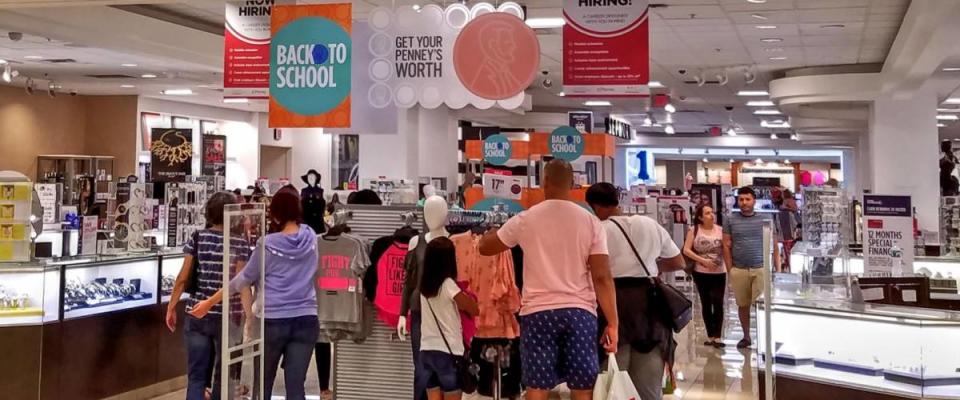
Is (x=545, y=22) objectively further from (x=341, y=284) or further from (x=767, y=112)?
(x=767, y=112)

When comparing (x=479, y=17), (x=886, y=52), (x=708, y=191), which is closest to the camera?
(x=479, y=17)

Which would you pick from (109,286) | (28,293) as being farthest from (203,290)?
(109,286)

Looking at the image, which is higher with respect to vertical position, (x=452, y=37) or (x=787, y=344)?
(x=452, y=37)

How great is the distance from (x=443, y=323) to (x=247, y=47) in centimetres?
368

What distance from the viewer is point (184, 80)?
48.0ft

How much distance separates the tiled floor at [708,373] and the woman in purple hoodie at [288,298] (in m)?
1.90

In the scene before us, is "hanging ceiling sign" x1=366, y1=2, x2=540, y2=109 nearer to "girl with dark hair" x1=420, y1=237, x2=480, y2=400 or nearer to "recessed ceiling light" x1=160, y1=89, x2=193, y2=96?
"girl with dark hair" x1=420, y1=237, x2=480, y2=400

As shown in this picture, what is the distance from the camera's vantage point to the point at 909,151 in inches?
535

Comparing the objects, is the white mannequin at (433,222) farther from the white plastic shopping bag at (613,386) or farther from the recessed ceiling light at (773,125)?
the recessed ceiling light at (773,125)

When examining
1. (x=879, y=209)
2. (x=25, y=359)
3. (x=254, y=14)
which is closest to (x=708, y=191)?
(x=879, y=209)

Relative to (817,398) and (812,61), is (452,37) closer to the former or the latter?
(817,398)

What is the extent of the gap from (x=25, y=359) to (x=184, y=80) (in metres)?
9.80

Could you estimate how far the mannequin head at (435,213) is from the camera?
4.93m

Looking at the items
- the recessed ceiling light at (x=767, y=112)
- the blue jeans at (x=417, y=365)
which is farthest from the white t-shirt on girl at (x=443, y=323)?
the recessed ceiling light at (x=767, y=112)
